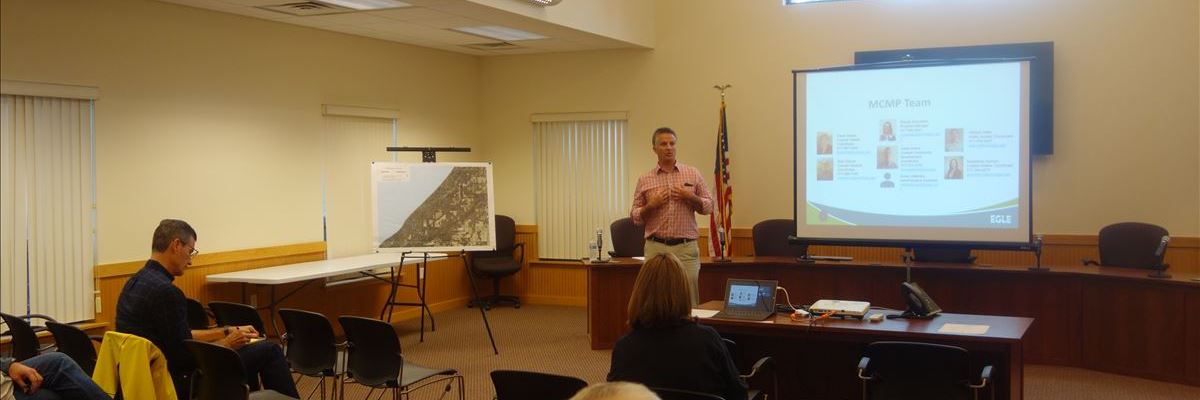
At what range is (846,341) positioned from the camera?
464 centimetres

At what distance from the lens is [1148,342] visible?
6047mm

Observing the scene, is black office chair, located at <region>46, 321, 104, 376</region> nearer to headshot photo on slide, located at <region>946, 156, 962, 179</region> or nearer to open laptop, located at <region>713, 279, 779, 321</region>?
open laptop, located at <region>713, 279, 779, 321</region>

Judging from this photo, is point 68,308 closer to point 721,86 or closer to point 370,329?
point 370,329

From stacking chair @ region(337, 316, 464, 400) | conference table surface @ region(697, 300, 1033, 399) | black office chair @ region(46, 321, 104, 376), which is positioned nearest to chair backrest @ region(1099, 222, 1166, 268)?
conference table surface @ region(697, 300, 1033, 399)

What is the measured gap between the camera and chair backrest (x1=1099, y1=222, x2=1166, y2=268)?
21.6ft

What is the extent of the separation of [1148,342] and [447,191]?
4.86 meters

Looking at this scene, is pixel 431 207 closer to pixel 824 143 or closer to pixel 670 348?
pixel 824 143

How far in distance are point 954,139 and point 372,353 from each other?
12.9 feet

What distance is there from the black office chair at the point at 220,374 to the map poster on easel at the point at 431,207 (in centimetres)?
274

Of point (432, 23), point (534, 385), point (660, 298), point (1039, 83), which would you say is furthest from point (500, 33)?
point (534, 385)

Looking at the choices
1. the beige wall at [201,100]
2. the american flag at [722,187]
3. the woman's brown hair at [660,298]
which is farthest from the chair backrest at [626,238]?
the woman's brown hair at [660,298]

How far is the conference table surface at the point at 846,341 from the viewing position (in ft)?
14.0

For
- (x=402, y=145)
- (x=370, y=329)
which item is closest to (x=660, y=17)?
(x=402, y=145)

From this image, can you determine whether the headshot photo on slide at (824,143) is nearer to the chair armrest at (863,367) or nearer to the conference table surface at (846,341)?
the conference table surface at (846,341)
